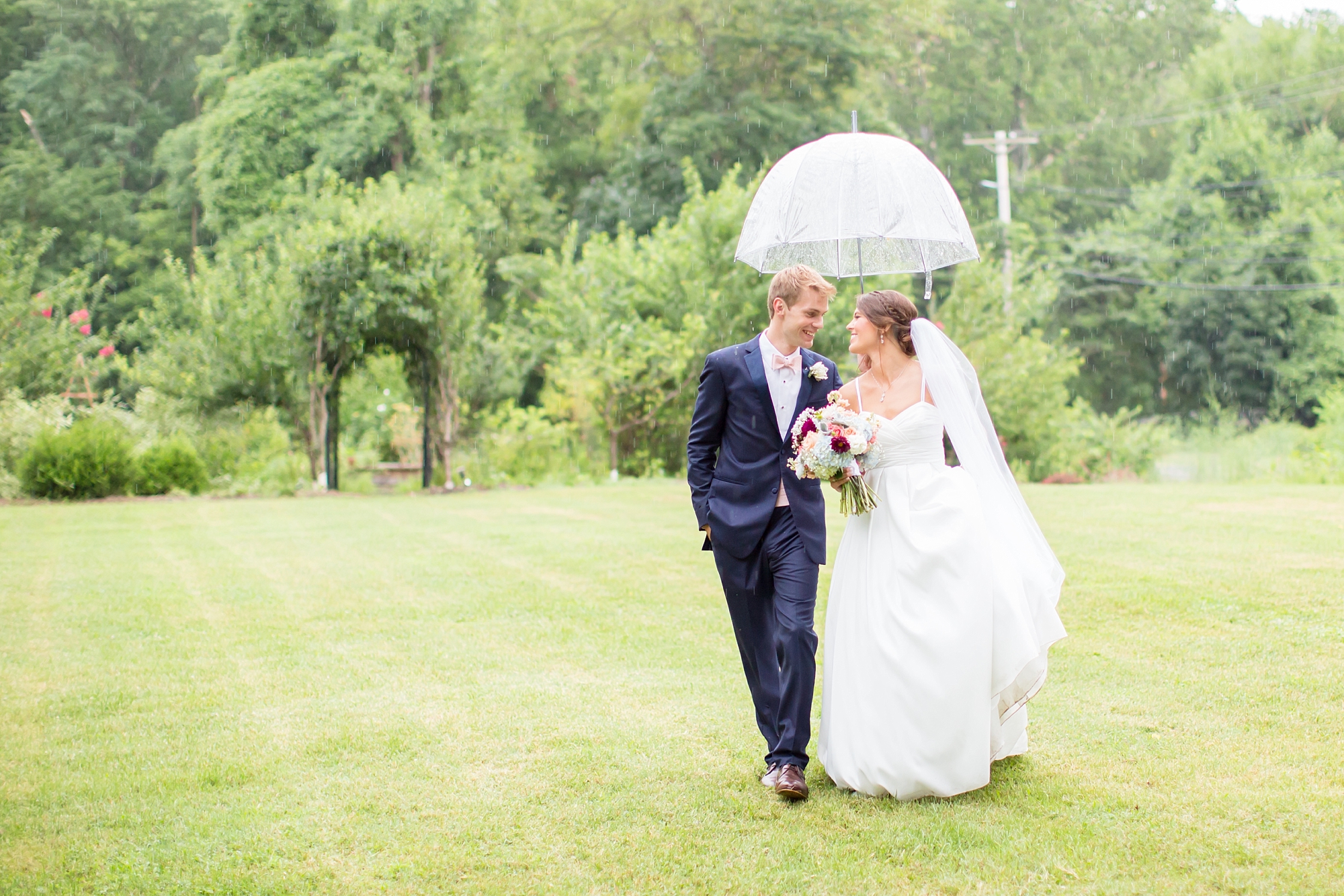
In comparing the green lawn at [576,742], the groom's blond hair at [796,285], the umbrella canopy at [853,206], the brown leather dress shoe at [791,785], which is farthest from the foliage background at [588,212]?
the brown leather dress shoe at [791,785]

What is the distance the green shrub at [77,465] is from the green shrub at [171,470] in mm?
315

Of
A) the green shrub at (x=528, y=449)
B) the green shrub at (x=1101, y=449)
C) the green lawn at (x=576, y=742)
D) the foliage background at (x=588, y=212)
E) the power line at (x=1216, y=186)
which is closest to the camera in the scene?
the green lawn at (x=576, y=742)

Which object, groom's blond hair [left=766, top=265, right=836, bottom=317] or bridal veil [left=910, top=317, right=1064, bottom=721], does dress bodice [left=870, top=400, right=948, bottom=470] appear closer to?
bridal veil [left=910, top=317, right=1064, bottom=721]

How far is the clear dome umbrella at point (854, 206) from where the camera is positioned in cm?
512

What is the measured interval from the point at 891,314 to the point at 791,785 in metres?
1.91

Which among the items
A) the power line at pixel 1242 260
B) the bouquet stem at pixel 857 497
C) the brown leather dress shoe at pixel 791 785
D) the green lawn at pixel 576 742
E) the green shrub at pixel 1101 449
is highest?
the power line at pixel 1242 260

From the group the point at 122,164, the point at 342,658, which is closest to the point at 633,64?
the point at 122,164

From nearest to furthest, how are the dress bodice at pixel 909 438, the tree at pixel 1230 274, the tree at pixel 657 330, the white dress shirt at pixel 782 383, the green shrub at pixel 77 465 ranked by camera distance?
the dress bodice at pixel 909 438 < the white dress shirt at pixel 782 383 < the green shrub at pixel 77 465 < the tree at pixel 657 330 < the tree at pixel 1230 274

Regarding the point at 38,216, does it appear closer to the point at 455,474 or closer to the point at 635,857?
the point at 455,474

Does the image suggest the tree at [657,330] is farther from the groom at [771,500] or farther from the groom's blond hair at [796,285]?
the groom's blond hair at [796,285]

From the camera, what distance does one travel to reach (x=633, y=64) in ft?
120

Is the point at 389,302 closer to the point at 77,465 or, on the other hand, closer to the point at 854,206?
the point at 77,465

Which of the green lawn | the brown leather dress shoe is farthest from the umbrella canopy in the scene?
the green lawn

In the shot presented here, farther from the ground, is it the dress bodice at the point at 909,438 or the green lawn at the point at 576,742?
the dress bodice at the point at 909,438
